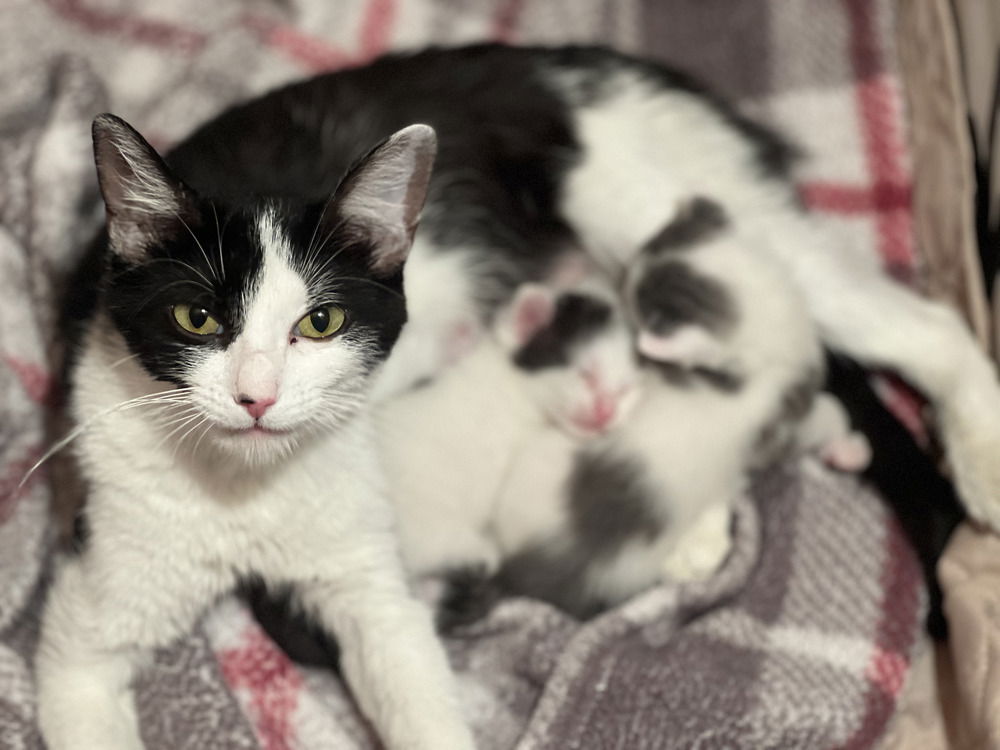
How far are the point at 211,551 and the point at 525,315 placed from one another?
2.24ft

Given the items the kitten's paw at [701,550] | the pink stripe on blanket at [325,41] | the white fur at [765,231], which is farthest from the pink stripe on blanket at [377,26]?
the kitten's paw at [701,550]

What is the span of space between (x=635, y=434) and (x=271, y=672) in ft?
2.17

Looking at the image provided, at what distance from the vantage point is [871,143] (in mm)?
2098

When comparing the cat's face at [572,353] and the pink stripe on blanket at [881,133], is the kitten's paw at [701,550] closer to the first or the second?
the cat's face at [572,353]

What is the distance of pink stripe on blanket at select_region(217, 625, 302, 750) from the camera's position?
1486 millimetres

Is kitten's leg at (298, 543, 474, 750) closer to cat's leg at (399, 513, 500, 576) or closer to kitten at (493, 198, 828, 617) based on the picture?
cat's leg at (399, 513, 500, 576)

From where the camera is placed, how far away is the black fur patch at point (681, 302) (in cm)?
168

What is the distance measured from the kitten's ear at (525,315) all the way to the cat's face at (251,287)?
565 millimetres

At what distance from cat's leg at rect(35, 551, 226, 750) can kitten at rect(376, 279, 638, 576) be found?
1.19 feet

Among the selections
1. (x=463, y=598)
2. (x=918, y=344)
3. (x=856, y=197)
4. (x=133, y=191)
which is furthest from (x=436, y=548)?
(x=856, y=197)

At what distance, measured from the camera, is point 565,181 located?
176cm

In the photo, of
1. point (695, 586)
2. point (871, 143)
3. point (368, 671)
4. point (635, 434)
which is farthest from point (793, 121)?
point (368, 671)

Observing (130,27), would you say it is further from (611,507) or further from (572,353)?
(611,507)

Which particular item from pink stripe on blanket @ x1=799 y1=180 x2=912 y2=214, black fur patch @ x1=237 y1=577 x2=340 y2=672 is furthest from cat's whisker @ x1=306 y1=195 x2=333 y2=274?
pink stripe on blanket @ x1=799 y1=180 x2=912 y2=214
